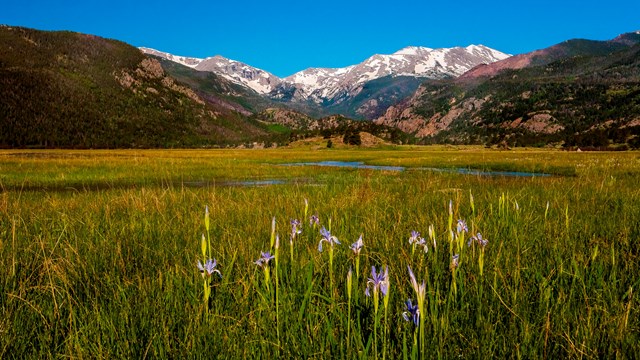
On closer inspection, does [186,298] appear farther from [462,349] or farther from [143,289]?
[462,349]

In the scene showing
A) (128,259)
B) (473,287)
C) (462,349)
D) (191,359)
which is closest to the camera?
(191,359)

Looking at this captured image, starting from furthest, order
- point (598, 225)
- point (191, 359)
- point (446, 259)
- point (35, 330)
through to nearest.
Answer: point (598, 225)
point (446, 259)
point (35, 330)
point (191, 359)

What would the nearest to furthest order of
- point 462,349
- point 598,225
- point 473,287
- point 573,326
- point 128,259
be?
1. point 462,349
2. point 573,326
3. point 473,287
4. point 128,259
5. point 598,225

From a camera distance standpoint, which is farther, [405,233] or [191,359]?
[405,233]

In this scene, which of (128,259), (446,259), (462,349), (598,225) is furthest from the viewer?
(598,225)

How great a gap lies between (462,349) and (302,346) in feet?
3.01

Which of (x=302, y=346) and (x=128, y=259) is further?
(x=128, y=259)

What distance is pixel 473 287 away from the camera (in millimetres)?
2855

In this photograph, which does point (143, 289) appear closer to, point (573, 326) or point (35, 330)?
point (35, 330)

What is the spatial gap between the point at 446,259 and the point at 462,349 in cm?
166

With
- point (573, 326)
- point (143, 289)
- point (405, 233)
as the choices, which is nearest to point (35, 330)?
point (143, 289)

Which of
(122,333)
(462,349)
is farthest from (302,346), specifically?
(122,333)

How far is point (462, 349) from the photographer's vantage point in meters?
2.19

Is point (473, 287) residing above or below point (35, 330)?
above
